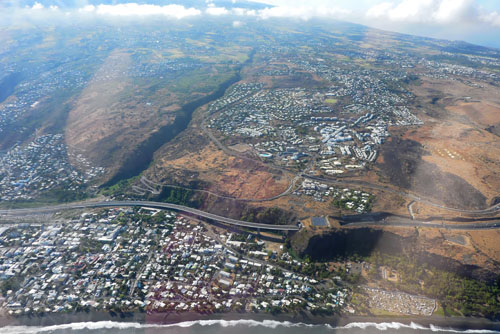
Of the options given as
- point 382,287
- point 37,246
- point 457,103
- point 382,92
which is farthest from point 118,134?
point 457,103

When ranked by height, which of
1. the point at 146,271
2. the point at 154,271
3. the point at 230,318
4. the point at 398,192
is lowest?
the point at 146,271

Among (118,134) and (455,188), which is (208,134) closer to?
(118,134)

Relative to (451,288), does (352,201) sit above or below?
above

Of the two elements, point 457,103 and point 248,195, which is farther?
point 457,103

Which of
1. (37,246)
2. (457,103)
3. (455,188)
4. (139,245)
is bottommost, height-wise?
(37,246)

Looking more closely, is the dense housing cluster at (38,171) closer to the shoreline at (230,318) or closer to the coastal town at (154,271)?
the coastal town at (154,271)

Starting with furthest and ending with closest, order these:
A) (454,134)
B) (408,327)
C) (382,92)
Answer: (382,92) → (454,134) → (408,327)

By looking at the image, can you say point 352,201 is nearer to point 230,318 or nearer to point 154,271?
point 230,318

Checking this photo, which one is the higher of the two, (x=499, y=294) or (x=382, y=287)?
(x=499, y=294)

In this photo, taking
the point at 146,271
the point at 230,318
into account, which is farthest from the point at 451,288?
the point at 146,271
